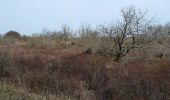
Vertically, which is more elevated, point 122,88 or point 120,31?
point 120,31

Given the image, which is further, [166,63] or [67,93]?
[166,63]

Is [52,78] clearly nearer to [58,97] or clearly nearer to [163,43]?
[58,97]

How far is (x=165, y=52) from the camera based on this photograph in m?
21.5

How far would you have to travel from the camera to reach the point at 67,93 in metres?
11.1

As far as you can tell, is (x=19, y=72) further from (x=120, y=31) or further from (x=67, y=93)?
(x=120, y=31)

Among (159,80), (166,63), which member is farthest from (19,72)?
(166,63)

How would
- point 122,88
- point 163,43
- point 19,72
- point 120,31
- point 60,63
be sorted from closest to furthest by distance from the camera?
point 122,88, point 19,72, point 60,63, point 120,31, point 163,43

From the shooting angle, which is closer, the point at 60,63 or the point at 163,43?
the point at 60,63

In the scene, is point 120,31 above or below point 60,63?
above

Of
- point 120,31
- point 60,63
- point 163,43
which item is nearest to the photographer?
point 60,63

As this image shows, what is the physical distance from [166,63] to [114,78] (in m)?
3.72

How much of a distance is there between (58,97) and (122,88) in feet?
12.3

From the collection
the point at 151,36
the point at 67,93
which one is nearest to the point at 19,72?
the point at 67,93

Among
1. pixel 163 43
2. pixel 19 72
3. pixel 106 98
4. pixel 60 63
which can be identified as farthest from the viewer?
pixel 163 43
